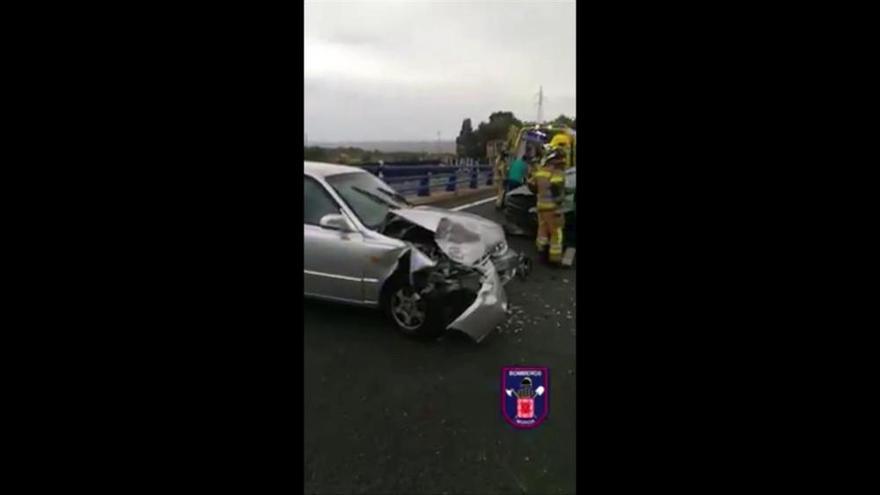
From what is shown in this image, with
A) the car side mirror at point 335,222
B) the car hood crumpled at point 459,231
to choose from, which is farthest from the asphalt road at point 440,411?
the car side mirror at point 335,222

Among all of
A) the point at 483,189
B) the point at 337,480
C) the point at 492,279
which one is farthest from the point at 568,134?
the point at 337,480

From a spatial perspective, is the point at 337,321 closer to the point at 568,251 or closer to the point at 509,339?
the point at 509,339

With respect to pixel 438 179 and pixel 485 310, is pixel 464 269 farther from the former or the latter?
pixel 438 179

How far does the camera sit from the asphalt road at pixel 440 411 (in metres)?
1.80

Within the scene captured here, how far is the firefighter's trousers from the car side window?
899mm

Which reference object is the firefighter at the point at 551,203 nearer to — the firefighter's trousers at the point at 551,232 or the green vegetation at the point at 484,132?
the firefighter's trousers at the point at 551,232

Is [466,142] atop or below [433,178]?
atop

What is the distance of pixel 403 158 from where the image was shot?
2117mm

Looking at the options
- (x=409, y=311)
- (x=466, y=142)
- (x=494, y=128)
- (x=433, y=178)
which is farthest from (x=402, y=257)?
(x=494, y=128)

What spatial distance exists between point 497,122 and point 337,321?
1.07 meters

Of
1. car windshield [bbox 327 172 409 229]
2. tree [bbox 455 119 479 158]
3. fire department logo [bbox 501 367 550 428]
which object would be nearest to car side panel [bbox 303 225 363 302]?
car windshield [bbox 327 172 409 229]

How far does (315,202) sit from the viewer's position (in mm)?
2002

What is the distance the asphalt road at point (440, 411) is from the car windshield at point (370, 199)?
467 mm

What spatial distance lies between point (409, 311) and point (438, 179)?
2.00 ft
